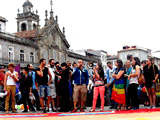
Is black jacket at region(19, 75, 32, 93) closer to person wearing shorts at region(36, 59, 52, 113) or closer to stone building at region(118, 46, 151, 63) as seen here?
person wearing shorts at region(36, 59, 52, 113)

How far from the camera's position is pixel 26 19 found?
8394 centimetres

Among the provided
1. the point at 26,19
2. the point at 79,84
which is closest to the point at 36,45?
the point at 26,19

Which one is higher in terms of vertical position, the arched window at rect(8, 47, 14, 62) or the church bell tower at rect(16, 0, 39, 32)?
the church bell tower at rect(16, 0, 39, 32)

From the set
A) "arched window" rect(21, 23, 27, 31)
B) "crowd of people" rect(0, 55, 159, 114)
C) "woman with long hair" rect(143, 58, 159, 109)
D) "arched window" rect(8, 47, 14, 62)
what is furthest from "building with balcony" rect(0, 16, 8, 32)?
"woman with long hair" rect(143, 58, 159, 109)

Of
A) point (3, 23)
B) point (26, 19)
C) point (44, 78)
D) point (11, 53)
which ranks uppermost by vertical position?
point (26, 19)

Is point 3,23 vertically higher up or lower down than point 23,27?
lower down

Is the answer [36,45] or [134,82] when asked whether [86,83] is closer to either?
[134,82]

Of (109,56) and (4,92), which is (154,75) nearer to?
(4,92)

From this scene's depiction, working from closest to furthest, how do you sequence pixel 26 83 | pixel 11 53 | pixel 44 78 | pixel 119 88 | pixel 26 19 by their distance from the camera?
pixel 119 88 → pixel 44 78 → pixel 26 83 → pixel 11 53 → pixel 26 19

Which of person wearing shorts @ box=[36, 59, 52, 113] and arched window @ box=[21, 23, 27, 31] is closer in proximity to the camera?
person wearing shorts @ box=[36, 59, 52, 113]

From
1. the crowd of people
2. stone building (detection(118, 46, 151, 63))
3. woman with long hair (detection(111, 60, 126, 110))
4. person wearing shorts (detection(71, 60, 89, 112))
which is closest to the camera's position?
woman with long hair (detection(111, 60, 126, 110))

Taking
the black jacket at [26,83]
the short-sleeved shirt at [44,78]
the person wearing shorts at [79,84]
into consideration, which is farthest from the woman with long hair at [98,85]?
the black jacket at [26,83]

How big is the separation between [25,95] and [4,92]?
1.05 meters

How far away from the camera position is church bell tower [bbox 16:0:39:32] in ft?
273
